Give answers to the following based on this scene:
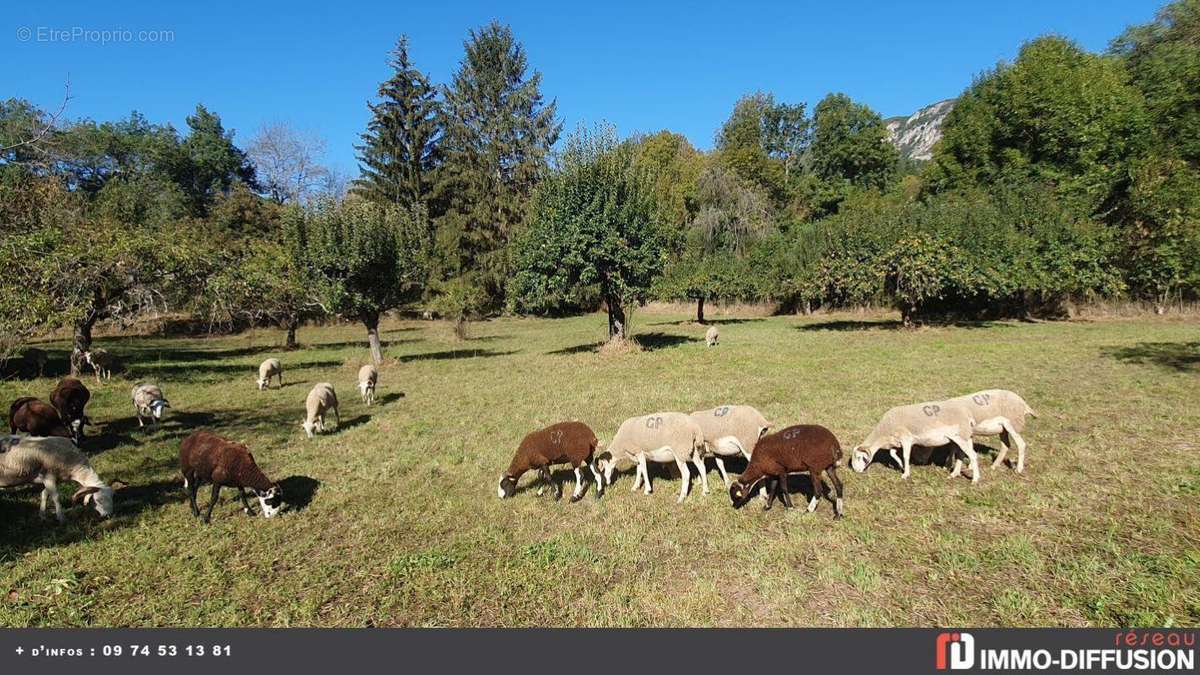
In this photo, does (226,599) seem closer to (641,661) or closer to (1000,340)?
(641,661)

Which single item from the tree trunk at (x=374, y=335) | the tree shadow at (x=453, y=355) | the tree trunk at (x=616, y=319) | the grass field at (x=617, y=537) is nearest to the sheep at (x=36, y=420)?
the grass field at (x=617, y=537)

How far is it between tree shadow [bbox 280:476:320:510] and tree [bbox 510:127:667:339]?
15.3 metres

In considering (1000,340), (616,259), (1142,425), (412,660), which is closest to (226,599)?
(412,660)

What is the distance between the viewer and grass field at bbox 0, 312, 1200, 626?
18.1 ft

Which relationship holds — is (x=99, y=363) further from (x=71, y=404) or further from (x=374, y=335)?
(x=71, y=404)

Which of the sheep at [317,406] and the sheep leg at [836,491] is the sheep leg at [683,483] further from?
the sheep at [317,406]

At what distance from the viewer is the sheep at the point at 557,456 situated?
8.77 meters

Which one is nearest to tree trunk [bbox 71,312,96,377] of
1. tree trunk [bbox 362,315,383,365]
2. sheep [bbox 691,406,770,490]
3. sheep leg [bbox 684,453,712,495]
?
tree trunk [bbox 362,315,383,365]

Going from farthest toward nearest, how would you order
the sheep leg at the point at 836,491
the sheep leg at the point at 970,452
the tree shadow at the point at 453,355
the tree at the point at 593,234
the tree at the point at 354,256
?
the tree shadow at the point at 453,355 → the tree at the point at 593,234 → the tree at the point at 354,256 → the sheep leg at the point at 970,452 → the sheep leg at the point at 836,491

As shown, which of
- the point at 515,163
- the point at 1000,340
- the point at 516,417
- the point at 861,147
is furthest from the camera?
the point at 861,147

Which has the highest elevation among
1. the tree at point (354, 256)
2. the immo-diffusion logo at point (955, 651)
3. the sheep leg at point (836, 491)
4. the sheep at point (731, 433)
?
the tree at point (354, 256)

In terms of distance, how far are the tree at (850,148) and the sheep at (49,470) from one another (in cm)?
7526

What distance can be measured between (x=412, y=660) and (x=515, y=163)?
52541 mm

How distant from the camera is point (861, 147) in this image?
70500 mm
